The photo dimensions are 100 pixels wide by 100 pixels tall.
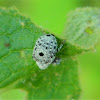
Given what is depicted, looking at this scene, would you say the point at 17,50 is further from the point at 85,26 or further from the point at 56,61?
the point at 85,26

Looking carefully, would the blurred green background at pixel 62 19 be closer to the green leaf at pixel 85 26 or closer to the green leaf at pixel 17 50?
the green leaf at pixel 85 26

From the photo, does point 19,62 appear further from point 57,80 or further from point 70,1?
point 70,1

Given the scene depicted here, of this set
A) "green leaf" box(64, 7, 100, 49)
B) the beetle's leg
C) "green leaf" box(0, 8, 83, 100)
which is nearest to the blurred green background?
"green leaf" box(64, 7, 100, 49)

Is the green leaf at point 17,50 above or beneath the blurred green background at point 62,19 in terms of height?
beneath

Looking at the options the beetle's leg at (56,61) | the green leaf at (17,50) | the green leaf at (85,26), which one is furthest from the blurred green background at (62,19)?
the green leaf at (17,50)

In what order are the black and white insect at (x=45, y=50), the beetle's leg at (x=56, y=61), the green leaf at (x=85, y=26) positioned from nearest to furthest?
the black and white insect at (x=45, y=50) < the beetle's leg at (x=56, y=61) < the green leaf at (x=85, y=26)

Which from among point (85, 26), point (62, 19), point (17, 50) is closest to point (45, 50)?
point (17, 50)
